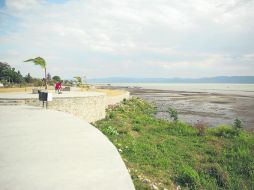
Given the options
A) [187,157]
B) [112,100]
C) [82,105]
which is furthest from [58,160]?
[112,100]

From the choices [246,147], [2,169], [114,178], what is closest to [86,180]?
[114,178]

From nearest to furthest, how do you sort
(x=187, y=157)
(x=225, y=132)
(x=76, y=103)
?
(x=187, y=157) → (x=76, y=103) → (x=225, y=132)

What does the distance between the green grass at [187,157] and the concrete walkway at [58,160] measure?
2.00 metres

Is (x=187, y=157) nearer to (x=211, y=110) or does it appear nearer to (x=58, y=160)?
(x=58, y=160)

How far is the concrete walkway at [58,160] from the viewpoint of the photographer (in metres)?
4.81

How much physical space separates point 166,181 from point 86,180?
4.66 meters

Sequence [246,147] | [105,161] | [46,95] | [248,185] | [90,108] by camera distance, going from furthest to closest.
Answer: [90,108] → [246,147] → [46,95] → [248,185] → [105,161]

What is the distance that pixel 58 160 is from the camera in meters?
5.97

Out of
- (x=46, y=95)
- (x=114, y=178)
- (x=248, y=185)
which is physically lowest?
(x=248, y=185)

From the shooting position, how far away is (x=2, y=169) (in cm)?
547

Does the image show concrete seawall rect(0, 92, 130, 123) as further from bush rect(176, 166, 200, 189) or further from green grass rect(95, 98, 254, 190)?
bush rect(176, 166, 200, 189)

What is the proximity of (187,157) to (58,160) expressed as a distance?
791 cm

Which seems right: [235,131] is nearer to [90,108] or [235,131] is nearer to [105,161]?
[90,108]

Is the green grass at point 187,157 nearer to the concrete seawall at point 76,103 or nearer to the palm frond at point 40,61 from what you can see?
the concrete seawall at point 76,103
